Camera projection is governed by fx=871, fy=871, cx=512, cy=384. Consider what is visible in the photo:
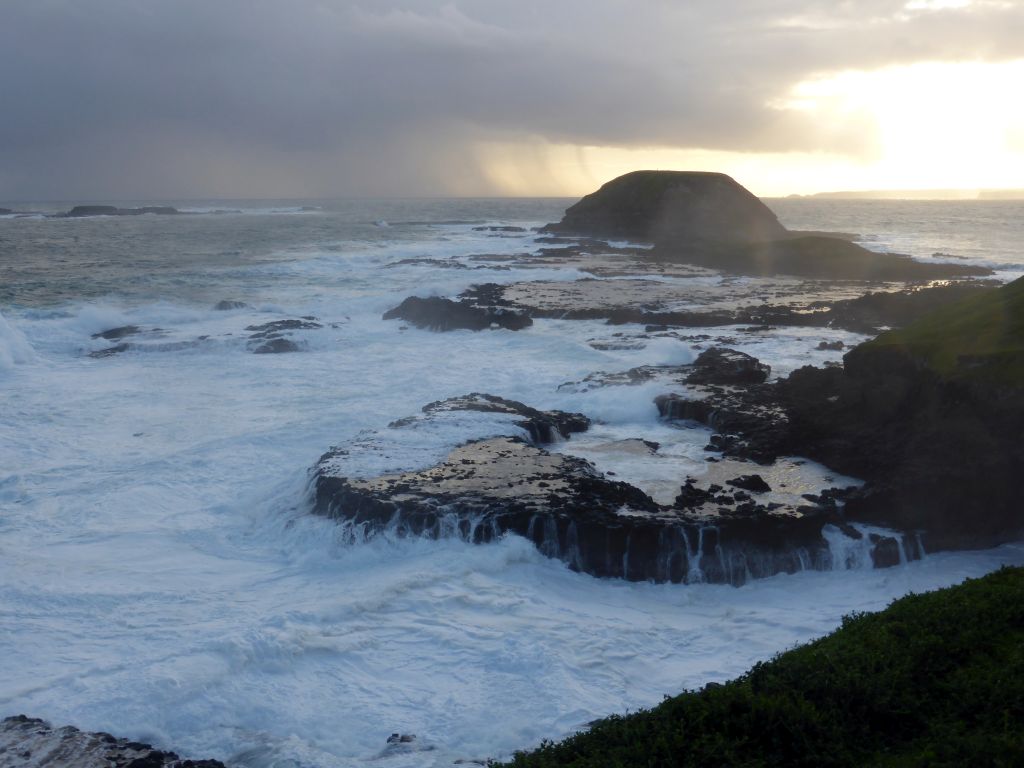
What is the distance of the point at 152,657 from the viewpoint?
11789 mm

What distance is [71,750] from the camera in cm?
981

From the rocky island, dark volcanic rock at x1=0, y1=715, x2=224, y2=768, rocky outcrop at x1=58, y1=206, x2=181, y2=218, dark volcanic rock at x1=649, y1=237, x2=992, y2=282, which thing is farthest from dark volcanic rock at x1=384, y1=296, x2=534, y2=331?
rocky outcrop at x1=58, y1=206, x2=181, y2=218

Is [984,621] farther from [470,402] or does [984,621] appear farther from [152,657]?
[470,402]

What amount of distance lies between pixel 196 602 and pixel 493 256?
59268 millimetres

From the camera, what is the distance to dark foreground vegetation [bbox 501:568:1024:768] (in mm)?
7578

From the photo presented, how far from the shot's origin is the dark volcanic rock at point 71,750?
959 cm

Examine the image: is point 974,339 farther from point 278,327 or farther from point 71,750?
point 278,327

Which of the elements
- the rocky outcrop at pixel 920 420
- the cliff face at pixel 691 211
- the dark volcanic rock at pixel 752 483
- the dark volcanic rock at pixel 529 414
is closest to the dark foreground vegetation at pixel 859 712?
the rocky outcrop at pixel 920 420

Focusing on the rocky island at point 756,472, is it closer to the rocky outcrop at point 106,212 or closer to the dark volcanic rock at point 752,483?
the dark volcanic rock at point 752,483

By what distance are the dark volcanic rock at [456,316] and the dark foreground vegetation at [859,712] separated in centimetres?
2798

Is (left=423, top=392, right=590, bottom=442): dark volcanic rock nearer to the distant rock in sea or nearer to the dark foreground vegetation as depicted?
the dark foreground vegetation

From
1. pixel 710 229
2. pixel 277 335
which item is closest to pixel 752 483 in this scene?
pixel 277 335

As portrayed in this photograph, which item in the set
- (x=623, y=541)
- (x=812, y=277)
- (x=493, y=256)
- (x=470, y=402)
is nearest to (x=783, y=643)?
(x=623, y=541)

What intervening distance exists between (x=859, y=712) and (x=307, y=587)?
351 inches
